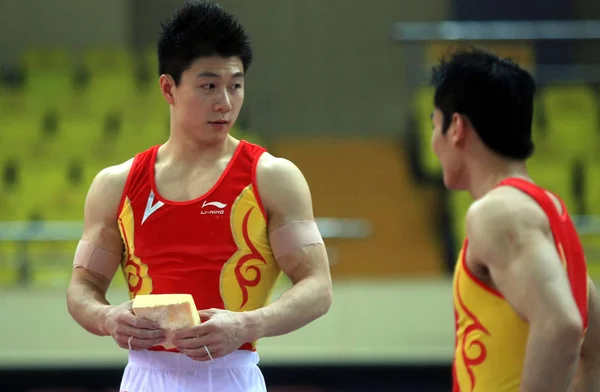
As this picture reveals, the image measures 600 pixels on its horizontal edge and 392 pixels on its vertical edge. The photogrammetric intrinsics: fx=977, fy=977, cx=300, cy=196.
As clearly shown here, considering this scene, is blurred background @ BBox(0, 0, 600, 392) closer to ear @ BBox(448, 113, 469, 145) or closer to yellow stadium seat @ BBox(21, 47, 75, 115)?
yellow stadium seat @ BBox(21, 47, 75, 115)

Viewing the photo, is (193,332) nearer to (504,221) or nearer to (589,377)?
(504,221)

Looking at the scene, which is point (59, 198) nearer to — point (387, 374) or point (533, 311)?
point (387, 374)

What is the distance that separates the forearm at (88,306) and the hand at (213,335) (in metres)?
0.33

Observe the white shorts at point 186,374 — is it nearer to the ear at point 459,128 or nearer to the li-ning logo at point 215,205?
the li-ning logo at point 215,205

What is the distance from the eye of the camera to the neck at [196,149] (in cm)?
281

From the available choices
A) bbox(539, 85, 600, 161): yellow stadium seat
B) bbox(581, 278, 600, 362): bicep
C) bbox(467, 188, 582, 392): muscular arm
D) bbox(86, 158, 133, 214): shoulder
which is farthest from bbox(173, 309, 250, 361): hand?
bbox(539, 85, 600, 161): yellow stadium seat

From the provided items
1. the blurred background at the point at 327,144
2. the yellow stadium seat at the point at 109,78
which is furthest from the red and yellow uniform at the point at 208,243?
the yellow stadium seat at the point at 109,78

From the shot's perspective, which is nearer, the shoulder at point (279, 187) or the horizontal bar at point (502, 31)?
the shoulder at point (279, 187)

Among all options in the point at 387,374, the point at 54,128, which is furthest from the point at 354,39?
the point at 387,374

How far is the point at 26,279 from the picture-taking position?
20.3 feet

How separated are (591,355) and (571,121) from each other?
5.81m

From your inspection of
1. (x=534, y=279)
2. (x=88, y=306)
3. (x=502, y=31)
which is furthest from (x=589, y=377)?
(x=502, y=31)

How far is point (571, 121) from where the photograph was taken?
8.16 m

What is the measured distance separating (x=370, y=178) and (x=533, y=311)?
21.0ft
